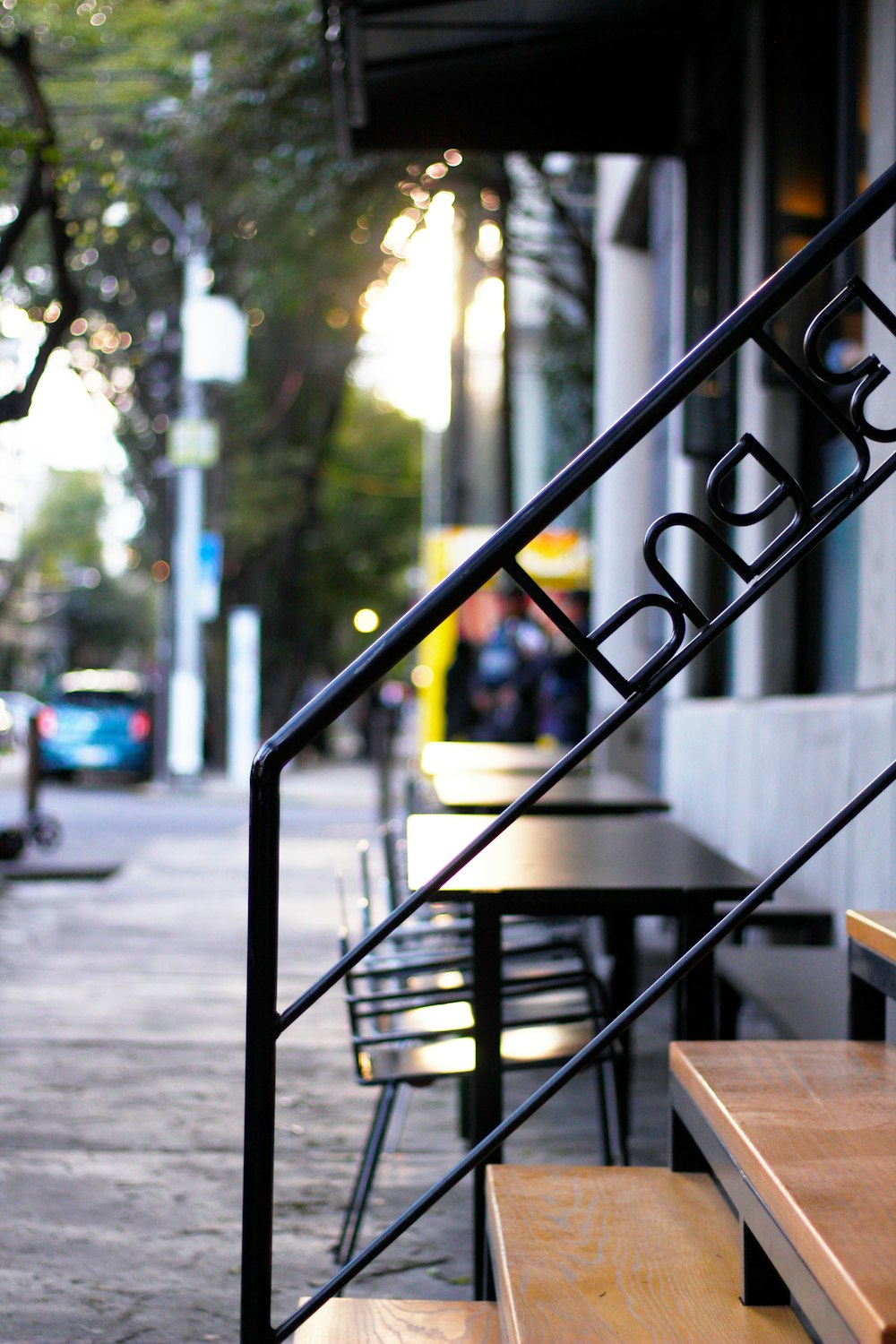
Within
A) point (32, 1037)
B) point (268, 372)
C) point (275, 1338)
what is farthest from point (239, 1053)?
point (268, 372)

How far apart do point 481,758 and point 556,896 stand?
4655 mm

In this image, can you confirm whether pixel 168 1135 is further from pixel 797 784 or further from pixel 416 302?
pixel 416 302

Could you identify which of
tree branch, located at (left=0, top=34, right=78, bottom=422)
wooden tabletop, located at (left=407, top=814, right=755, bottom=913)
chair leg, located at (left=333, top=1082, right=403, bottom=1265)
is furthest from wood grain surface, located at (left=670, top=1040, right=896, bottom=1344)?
tree branch, located at (left=0, top=34, right=78, bottom=422)

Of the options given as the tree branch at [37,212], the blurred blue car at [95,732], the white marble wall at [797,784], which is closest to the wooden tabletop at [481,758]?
the white marble wall at [797,784]

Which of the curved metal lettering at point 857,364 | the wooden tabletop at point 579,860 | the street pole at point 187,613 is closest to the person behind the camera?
the curved metal lettering at point 857,364

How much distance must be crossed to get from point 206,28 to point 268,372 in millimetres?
14219

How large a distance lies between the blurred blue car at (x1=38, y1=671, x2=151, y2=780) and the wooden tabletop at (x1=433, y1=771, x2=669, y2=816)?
14.7 metres

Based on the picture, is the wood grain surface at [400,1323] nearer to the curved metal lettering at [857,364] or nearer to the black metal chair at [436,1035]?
the black metal chair at [436,1035]

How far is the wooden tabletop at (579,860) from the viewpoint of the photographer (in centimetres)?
318

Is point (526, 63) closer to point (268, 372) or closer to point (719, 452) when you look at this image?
point (719, 452)

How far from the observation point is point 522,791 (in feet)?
18.2

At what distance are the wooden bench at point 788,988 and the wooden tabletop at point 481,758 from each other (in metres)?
2.48

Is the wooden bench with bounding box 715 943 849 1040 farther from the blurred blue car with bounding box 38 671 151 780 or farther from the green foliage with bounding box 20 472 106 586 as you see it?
the green foliage with bounding box 20 472 106 586

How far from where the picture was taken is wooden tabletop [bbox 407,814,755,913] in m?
3.18
